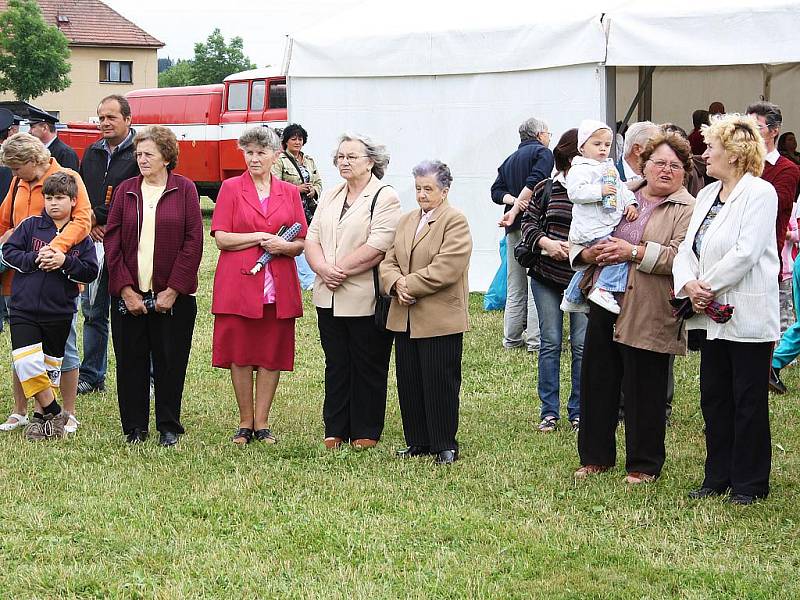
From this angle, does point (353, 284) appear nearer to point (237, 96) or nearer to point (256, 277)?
point (256, 277)

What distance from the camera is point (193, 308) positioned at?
6.84 metres

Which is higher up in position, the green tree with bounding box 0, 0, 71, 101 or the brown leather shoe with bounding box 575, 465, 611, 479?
the green tree with bounding box 0, 0, 71, 101

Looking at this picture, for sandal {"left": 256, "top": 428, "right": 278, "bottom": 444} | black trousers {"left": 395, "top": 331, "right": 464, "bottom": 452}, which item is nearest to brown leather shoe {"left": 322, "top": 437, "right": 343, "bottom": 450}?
sandal {"left": 256, "top": 428, "right": 278, "bottom": 444}

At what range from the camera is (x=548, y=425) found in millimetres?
7176

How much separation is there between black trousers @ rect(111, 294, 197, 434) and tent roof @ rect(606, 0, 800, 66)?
5405 mm

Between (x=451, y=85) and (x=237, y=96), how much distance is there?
1415cm

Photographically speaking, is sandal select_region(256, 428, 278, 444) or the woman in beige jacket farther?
sandal select_region(256, 428, 278, 444)

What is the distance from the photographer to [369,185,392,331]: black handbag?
641 cm

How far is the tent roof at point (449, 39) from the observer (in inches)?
423

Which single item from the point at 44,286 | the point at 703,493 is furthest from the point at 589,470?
the point at 44,286

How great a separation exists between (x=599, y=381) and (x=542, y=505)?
2.72 ft

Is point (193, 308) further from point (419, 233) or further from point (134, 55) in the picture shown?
point (134, 55)

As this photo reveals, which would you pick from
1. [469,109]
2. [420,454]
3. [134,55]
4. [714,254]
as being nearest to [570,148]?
[714,254]

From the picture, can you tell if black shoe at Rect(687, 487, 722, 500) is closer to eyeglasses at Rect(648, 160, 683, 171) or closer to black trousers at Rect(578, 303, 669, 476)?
black trousers at Rect(578, 303, 669, 476)
